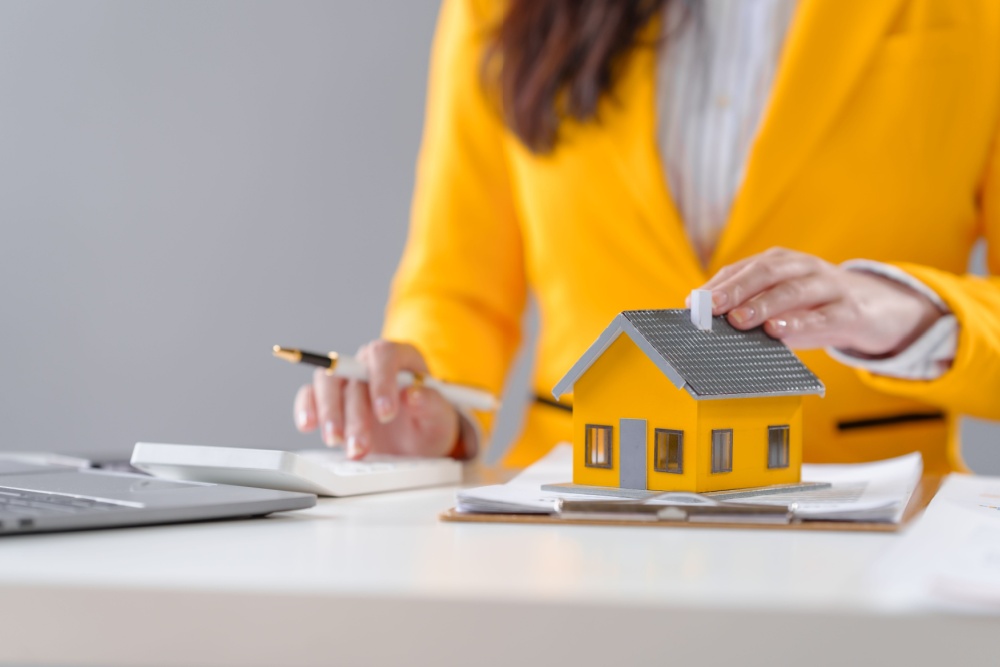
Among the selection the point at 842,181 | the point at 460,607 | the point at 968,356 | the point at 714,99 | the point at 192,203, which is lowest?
the point at 460,607

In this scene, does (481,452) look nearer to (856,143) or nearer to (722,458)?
(722,458)

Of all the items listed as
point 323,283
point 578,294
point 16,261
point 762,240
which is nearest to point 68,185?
point 16,261

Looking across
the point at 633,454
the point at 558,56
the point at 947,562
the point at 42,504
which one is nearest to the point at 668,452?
the point at 633,454

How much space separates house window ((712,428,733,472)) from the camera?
2.07ft

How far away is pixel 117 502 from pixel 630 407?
1.01ft

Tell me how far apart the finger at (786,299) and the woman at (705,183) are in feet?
0.70

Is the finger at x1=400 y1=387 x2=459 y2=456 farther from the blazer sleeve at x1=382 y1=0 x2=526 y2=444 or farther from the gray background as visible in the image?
the gray background

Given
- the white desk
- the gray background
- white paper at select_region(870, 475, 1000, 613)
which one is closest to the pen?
the white desk

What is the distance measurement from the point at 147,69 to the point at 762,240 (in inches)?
67.8

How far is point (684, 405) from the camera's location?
62cm

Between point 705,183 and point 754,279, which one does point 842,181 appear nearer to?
point 705,183

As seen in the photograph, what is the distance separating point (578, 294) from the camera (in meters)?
1.23

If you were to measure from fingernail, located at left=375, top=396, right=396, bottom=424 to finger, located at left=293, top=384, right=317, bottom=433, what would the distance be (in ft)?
0.22

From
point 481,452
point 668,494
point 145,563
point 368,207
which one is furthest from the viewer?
point 368,207
